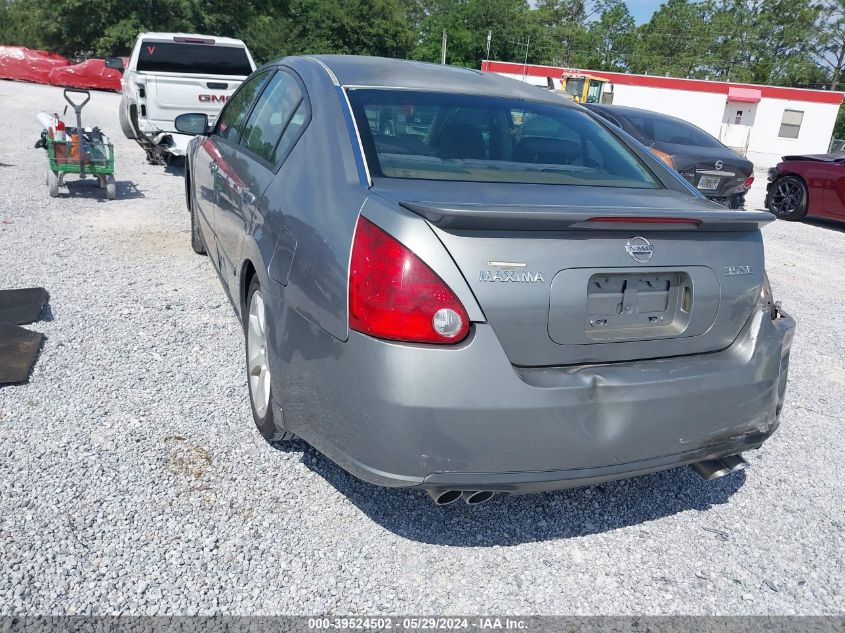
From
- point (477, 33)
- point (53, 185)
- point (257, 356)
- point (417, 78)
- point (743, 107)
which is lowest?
point (53, 185)

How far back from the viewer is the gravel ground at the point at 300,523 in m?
2.42

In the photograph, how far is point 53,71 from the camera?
30.7m

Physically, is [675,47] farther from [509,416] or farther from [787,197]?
[509,416]

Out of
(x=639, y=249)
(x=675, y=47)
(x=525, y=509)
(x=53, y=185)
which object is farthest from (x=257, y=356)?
(x=675, y=47)

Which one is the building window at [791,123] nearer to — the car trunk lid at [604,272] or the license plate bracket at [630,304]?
the car trunk lid at [604,272]

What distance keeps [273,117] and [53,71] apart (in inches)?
1278

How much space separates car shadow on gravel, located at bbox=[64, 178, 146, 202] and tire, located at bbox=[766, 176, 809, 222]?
952 cm

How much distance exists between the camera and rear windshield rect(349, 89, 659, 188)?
9.32ft

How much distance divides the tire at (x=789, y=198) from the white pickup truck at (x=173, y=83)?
8741mm

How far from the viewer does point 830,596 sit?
2.57 meters

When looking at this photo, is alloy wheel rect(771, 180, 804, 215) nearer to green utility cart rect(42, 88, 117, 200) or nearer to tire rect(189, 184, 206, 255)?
tire rect(189, 184, 206, 255)

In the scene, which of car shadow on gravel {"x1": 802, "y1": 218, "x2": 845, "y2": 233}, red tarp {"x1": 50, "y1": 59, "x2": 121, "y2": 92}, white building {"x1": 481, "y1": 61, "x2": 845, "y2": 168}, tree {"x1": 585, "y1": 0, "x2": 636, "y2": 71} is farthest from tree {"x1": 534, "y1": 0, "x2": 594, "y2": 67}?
car shadow on gravel {"x1": 802, "y1": 218, "x2": 845, "y2": 233}

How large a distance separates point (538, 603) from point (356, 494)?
895mm

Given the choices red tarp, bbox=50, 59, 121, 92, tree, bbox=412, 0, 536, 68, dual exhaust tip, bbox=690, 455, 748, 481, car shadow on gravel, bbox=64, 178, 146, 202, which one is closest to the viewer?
dual exhaust tip, bbox=690, 455, 748, 481
